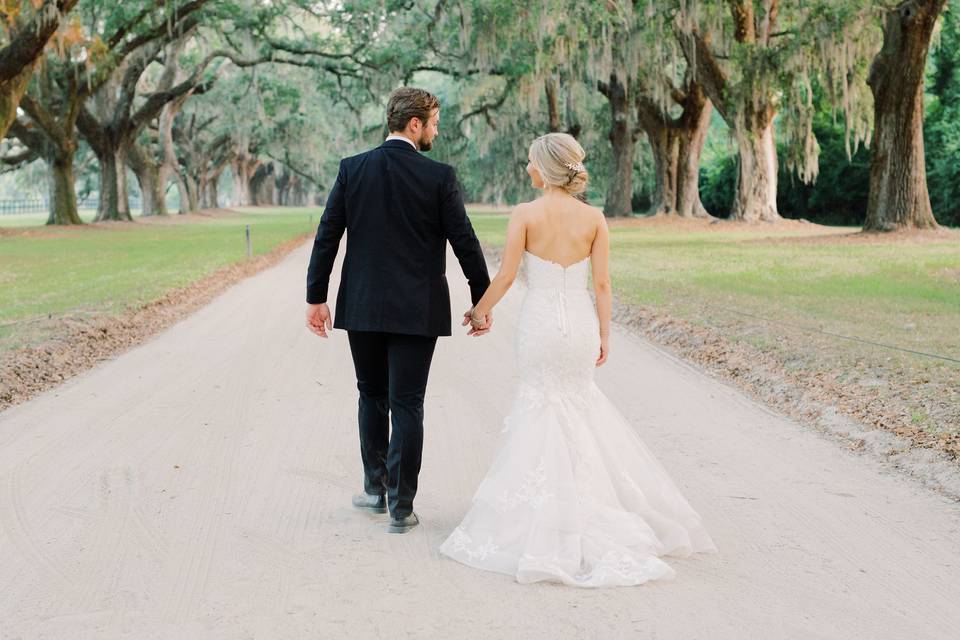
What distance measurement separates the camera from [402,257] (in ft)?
15.2

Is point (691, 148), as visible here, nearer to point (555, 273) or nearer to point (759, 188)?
point (759, 188)

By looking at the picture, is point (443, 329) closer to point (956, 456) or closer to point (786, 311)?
point (956, 456)

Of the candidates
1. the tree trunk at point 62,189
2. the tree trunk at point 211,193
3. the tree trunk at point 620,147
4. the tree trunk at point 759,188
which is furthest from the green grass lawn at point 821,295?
the tree trunk at point 211,193

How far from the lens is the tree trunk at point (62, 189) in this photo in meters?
34.3

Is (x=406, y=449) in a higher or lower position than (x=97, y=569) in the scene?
higher

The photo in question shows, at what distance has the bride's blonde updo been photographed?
4.34 m

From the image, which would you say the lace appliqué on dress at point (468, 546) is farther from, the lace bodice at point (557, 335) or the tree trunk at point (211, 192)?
the tree trunk at point (211, 192)

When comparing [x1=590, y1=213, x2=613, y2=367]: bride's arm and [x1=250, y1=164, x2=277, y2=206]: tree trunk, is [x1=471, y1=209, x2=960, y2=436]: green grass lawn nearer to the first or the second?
[x1=590, y1=213, x2=613, y2=367]: bride's arm

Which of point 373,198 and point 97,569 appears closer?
point 97,569

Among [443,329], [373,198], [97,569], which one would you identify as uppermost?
[373,198]

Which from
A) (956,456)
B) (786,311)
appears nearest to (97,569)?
(956,456)

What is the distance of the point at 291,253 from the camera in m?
25.7

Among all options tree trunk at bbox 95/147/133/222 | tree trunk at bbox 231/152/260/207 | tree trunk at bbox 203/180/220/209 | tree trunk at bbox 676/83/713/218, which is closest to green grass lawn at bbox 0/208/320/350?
tree trunk at bbox 95/147/133/222

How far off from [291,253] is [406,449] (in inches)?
850
